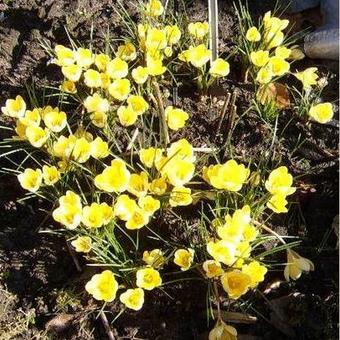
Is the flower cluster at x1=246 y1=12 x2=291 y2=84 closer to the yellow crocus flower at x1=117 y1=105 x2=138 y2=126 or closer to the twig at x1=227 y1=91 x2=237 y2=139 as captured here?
the twig at x1=227 y1=91 x2=237 y2=139

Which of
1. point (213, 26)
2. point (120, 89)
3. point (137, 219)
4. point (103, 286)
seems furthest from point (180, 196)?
point (213, 26)

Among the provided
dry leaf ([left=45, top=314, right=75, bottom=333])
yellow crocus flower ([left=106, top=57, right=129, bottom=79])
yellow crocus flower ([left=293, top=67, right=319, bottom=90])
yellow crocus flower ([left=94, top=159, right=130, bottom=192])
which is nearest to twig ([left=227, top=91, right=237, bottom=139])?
yellow crocus flower ([left=293, top=67, right=319, bottom=90])

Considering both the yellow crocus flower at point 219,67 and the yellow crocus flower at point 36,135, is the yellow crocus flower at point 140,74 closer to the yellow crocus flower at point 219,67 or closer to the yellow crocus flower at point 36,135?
the yellow crocus flower at point 219,67

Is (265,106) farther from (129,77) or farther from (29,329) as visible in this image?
(29,329)

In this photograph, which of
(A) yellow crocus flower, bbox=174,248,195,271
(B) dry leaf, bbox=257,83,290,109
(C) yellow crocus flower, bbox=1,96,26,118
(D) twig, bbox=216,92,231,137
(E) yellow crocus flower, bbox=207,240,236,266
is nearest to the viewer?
(E) yellow crocus flower, bbox=207,240,236,266

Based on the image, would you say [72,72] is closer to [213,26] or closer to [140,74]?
[140,74]
